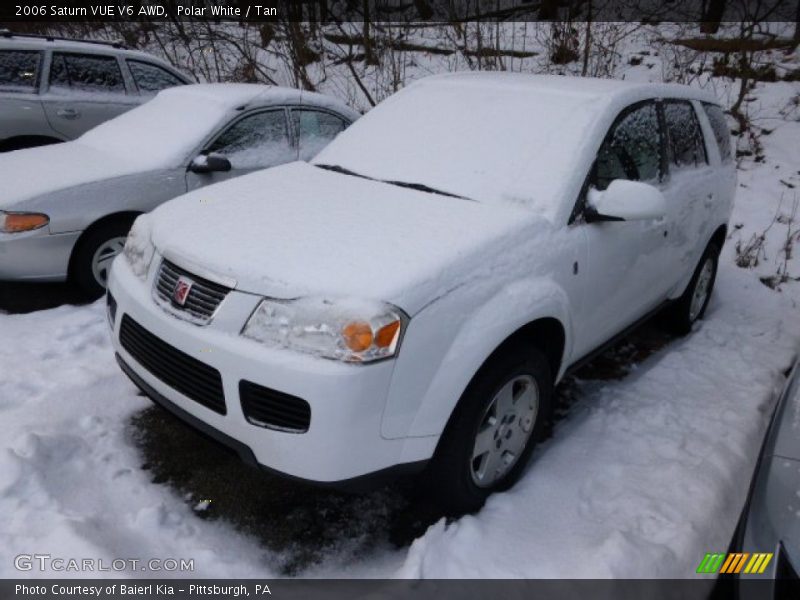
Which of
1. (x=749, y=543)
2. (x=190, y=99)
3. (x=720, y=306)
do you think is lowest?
(x=720, y=306)

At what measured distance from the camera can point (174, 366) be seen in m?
2.21

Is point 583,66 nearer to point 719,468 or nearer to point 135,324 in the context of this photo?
point 719,468

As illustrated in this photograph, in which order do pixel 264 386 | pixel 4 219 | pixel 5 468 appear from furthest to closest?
pixel 4 219 < pixel 5 468 < pixel 264 386

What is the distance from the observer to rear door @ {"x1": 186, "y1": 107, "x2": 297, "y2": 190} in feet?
14.6

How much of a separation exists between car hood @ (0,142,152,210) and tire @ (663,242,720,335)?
12.3ft

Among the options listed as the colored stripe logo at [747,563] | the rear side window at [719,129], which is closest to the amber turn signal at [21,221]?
the colored stripe logo at [747,563]

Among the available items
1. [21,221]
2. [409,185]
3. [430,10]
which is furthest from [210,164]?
[430,10]

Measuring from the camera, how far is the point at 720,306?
15.4ft

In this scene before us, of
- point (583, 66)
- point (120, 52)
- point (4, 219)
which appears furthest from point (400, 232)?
point (583, 66)

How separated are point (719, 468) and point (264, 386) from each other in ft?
6.69

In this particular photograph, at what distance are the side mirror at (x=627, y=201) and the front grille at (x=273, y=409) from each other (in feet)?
4.99

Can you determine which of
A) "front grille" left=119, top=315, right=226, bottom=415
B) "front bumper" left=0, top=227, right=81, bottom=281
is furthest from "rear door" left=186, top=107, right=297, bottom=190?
"front grille" left=119, top=315, right=226, bottom=415

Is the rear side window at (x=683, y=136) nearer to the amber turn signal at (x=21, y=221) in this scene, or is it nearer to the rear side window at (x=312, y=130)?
the rear side window at (x=312, y=130)

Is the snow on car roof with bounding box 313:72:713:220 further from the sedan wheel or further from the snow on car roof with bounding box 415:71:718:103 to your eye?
the sedan wheel
